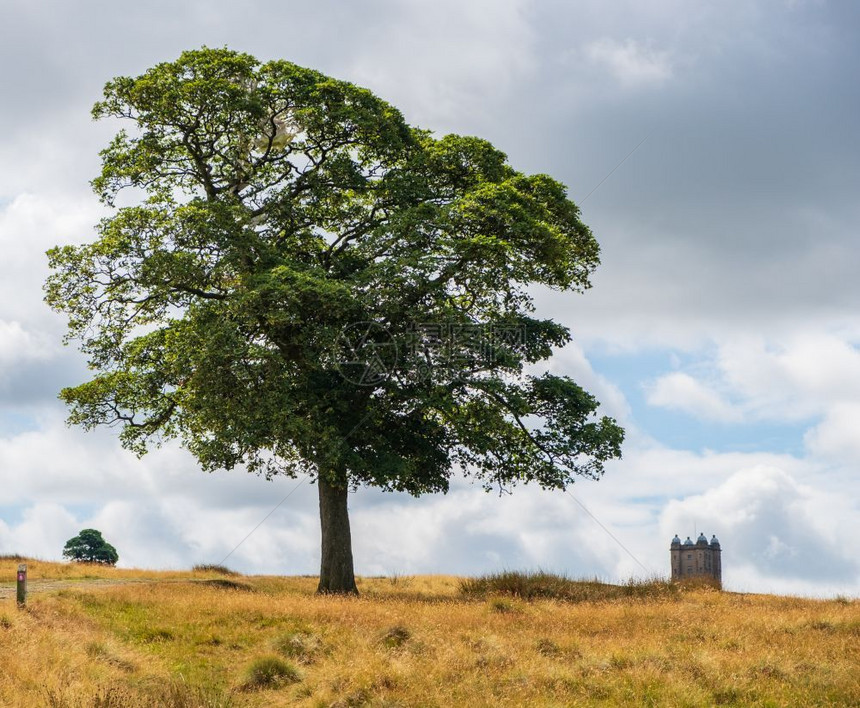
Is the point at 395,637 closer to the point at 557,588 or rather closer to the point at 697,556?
the point at 557,588

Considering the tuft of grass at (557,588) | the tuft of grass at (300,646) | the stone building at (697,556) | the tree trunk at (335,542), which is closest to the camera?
the tuft of grass at (300,646)

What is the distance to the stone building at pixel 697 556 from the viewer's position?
4254 inches

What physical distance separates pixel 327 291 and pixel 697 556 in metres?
95.0

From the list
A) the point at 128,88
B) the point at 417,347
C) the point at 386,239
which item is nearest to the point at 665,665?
the point at 417,347

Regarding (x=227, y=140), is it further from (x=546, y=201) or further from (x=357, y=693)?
(x=357, y=693)

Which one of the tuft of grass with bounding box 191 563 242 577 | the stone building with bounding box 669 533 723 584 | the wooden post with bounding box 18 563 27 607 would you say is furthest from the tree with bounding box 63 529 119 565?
the stone building with bounding box 669 533 723 584

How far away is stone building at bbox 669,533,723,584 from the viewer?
108m

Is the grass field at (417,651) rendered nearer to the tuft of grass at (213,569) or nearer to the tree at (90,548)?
the tuft of grass at (213,569)

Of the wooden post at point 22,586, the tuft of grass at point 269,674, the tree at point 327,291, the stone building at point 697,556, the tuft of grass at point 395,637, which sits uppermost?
the tree at point 327,291

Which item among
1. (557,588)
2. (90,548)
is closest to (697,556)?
(90,548)

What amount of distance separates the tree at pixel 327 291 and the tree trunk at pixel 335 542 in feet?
0.26

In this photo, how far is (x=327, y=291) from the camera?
984 inches

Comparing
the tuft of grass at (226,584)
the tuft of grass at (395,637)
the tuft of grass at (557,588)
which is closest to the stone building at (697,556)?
the tuft of grass at (557,588)

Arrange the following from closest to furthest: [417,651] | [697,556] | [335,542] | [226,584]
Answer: [417,651]
[335,542]
[226,584]
[697,556]
